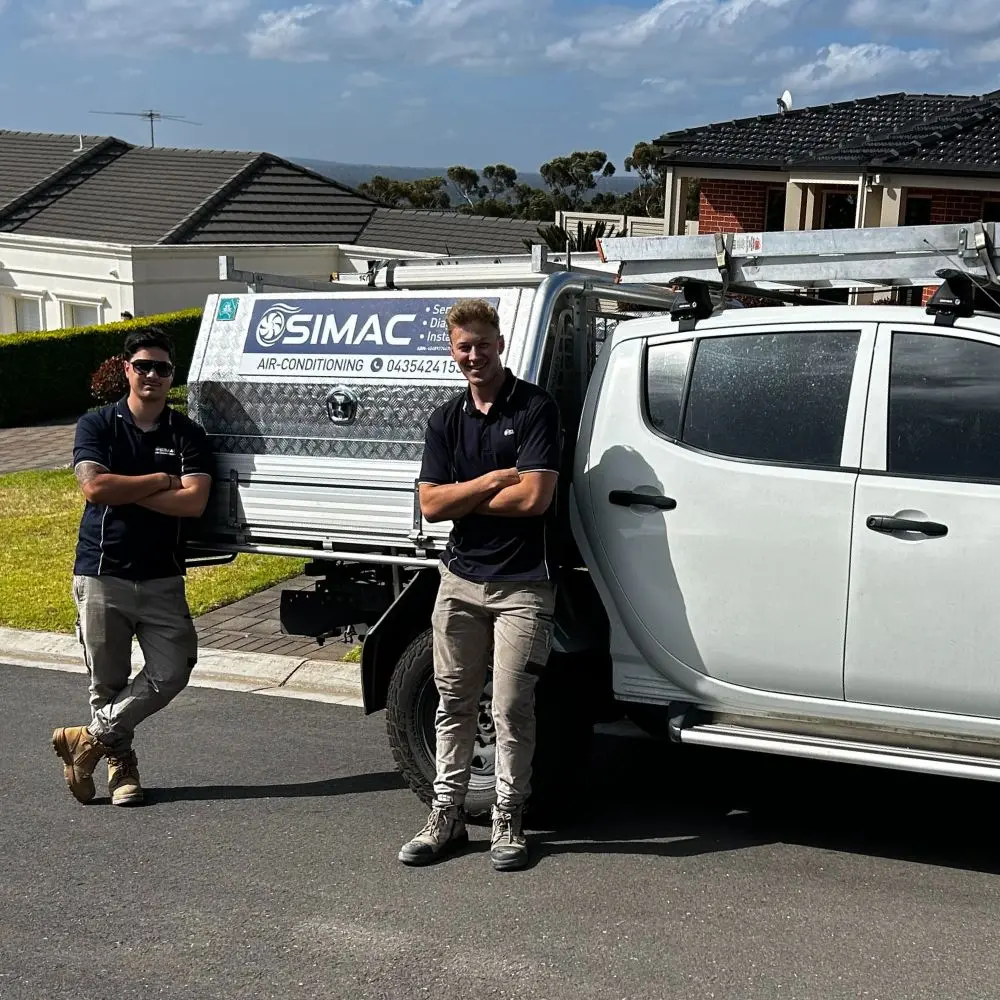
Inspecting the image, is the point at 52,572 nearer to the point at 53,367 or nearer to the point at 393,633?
the point at 393,633

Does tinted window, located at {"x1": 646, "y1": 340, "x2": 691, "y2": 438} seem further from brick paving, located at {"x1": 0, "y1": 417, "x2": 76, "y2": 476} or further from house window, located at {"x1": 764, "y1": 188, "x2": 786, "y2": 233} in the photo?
house window, located at {"x1": 764, "y1": 188, "x2": 786, "y2": 233}

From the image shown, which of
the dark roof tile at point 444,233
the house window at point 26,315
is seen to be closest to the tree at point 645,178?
the dark roof tile at point 444,233

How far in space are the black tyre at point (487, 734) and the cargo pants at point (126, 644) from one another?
0.96m

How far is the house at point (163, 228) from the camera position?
2369 centimetres

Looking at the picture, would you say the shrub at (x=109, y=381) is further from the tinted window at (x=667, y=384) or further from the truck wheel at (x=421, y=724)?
the tinted window at (x=667, y=384)

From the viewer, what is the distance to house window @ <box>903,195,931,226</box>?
20172 millimetres

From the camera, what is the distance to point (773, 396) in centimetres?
478

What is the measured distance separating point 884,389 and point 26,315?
23441 millimetres

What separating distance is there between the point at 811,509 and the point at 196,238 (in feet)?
74.9

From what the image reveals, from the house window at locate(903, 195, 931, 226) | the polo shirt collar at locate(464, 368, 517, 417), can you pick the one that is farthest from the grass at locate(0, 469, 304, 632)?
the house window at locate(903, 195, 931, 226)

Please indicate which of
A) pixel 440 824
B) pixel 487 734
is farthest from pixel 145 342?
pixel 440 824

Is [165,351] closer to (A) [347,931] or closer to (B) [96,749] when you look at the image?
(B) [96,749]

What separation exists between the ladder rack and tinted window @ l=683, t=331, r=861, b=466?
1.13 ft

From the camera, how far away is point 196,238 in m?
25.8
